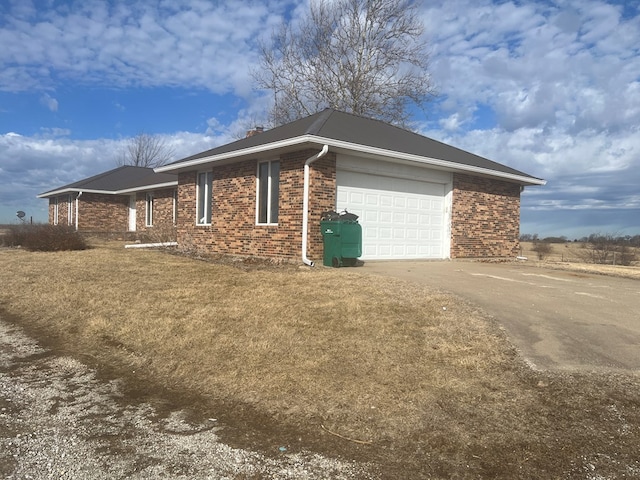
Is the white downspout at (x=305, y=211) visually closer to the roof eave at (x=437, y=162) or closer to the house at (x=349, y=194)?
the house at (x=349, y=194)

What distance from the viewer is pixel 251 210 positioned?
12.8 m

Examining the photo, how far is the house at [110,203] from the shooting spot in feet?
80.9

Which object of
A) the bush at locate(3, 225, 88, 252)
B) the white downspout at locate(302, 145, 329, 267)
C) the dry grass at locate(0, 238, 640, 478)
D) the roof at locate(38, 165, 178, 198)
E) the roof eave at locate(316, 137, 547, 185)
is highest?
the roof at locate(38, 165, 178, 198)

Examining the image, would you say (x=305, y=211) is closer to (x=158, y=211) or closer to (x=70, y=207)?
(x=158, y=211)

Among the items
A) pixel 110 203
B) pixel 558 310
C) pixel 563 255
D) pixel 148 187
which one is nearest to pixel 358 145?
pixel 558 310

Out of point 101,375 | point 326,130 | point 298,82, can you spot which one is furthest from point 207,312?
point 298,82

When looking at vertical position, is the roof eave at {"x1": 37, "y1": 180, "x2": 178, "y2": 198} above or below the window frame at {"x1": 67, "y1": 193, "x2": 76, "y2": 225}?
above

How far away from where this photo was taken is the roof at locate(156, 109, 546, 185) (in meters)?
11.0

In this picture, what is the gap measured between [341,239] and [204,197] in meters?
6.35

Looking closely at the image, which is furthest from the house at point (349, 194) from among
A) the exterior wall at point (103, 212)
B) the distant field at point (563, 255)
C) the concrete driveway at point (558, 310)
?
the exterior wall at point (103, 212)

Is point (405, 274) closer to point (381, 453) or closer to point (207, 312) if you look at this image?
point (207, 312)

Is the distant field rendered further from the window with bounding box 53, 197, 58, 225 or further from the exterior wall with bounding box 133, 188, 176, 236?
the window with bounding box 53, 197, 58, 225

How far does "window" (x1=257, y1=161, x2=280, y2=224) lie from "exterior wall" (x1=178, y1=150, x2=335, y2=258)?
176 millimetres

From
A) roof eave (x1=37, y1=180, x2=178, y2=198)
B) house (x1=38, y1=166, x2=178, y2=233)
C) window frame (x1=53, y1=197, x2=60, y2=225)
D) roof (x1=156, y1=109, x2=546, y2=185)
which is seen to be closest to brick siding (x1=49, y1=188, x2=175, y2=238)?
house (x1=38, y1=166, x2=178, y2=233)
